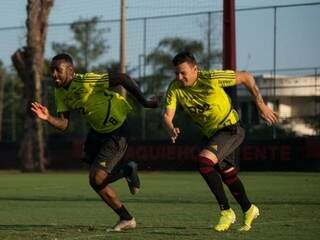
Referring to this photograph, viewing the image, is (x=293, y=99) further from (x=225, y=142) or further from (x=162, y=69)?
(x=225, y=142)

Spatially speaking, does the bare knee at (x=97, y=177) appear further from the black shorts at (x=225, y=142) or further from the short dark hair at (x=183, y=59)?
the short dark hair at (x=183, y=59)

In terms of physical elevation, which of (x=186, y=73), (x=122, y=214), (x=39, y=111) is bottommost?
(x=122, y=214)

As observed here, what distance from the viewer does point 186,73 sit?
1000 centimetres

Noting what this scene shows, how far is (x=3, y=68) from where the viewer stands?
130 ft

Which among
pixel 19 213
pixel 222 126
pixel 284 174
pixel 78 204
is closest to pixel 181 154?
pixel 284 174

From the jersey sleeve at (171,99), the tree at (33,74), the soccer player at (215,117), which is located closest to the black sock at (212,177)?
the soccer player at (215,117)

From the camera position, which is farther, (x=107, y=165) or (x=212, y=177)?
(x=107, y=165)

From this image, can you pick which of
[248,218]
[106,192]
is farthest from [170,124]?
[248,218]

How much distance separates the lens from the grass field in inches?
384

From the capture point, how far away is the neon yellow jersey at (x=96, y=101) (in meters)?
10.4

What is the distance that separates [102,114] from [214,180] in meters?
1.60

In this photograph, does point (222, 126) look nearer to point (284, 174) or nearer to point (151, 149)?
point (284, 174)

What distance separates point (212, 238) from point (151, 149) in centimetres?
1989

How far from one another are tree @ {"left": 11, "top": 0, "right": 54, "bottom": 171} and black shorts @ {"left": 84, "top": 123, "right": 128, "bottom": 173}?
21.6 meters
